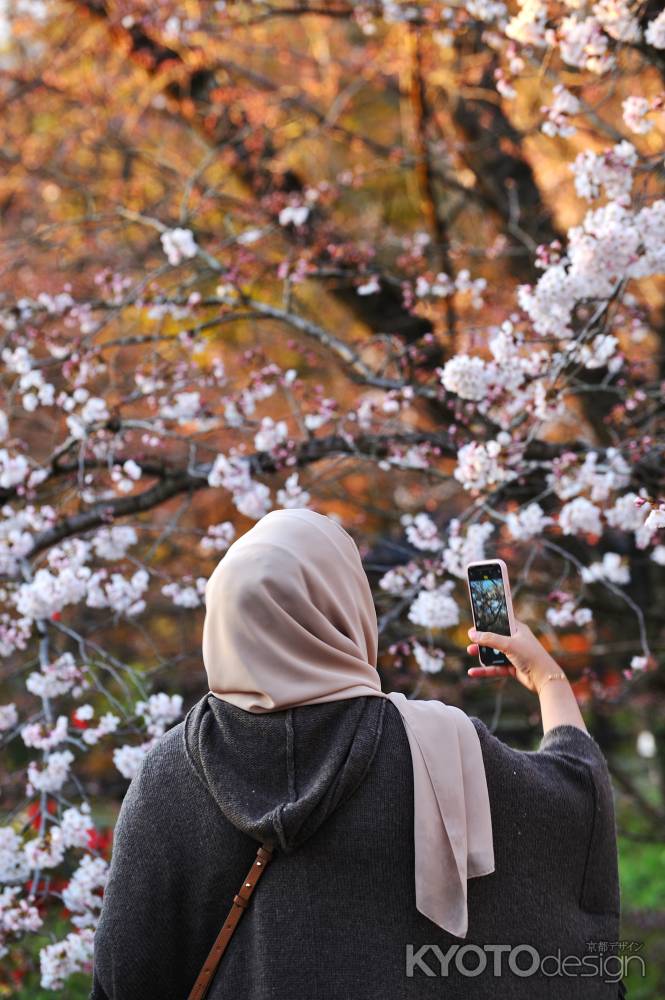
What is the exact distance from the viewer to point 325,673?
1615 mm

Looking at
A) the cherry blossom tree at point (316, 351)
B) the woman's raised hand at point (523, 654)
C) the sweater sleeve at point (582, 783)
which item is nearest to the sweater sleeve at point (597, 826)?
the sweater sleeve at point (582, 783)

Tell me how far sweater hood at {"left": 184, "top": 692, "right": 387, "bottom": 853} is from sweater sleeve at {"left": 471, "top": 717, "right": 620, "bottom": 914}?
8.4 inches

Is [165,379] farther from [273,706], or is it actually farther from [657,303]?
[657,303]

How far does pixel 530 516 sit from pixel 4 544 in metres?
1.74

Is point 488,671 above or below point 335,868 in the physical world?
above

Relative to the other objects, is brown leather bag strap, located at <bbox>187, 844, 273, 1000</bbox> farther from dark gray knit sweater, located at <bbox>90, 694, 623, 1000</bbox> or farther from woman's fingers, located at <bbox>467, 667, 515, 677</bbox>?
woman's fingers, located at <bbox>467, 667, 515, 677</bbox>

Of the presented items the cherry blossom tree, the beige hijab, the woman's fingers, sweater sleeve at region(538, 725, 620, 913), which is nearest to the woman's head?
the beige hijab

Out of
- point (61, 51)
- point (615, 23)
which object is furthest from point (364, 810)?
point (61, 51)

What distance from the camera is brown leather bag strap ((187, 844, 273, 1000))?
160 centimetres

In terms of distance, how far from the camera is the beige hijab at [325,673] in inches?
61.9

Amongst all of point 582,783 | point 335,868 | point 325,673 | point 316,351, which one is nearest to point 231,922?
point 335,868

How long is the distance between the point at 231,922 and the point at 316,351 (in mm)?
4076

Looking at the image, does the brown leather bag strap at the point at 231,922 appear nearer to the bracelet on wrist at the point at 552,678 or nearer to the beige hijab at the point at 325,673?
the beige hijab at the point at 325,673

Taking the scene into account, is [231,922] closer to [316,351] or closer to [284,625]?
[284,625]
